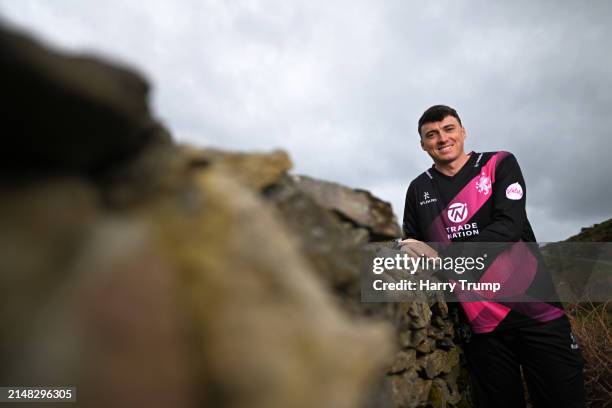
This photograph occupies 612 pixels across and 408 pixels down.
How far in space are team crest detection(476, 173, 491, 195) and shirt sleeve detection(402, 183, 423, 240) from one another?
31.5 inches

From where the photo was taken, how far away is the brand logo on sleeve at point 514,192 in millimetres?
3982

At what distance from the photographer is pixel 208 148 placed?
1518 millimetres

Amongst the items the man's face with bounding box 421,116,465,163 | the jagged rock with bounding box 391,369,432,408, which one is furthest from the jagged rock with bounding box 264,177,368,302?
the man's face with bounding box 421,116,465,163

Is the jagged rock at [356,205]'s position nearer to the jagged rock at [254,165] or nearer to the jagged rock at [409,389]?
the jagged rock at [254,165]

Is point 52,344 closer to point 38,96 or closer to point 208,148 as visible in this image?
point 38,96

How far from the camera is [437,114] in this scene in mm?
4672

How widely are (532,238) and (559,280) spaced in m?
6.14

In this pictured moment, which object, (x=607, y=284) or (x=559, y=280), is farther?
(x=559, y=280)

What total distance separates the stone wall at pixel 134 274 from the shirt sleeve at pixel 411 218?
372cm

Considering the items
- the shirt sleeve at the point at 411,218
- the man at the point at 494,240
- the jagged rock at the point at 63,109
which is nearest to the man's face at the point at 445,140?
the man at the point at 494,240

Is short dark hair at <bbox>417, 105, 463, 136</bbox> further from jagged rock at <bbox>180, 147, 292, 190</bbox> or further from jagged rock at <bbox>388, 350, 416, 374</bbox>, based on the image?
jagged rock at <bbox>180, 147, 292, 190</bbox>

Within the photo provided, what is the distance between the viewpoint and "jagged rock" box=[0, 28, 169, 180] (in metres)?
0.84

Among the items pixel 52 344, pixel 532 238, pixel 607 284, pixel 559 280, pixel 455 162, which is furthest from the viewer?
pixel 559 280

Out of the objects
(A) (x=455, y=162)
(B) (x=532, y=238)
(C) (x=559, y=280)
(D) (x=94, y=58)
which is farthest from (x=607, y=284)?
(D) (x=94, y=58)
